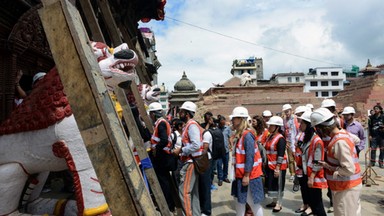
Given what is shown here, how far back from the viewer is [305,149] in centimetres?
503

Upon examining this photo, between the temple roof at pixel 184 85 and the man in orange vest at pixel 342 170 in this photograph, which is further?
the temple roof at pixel 184 85

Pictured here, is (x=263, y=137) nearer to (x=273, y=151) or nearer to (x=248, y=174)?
(x=273, y=151)

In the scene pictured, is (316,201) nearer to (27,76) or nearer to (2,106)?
(2,106)

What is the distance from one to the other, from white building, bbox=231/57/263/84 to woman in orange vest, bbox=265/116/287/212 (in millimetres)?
66739

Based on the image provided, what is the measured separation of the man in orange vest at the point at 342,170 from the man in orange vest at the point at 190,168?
5.87 ft

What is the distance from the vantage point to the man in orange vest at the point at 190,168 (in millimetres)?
4633

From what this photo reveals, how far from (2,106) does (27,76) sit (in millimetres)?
1275

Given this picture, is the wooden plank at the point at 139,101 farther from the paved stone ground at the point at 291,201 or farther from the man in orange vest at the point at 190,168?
the paved stone ground at the point at 291,201

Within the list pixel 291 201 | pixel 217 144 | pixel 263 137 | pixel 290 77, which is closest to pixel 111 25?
pixel 217 144

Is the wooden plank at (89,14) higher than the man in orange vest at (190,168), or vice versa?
the wooden plank at (89,14)

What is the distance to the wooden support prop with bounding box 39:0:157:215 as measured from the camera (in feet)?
4.07

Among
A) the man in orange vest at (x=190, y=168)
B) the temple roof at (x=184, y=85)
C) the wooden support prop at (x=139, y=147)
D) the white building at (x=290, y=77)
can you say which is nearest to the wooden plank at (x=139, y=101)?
the man in orange vest at (x=190, y=168)

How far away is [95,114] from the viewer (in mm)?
1275

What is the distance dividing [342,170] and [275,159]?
240 centimetres
